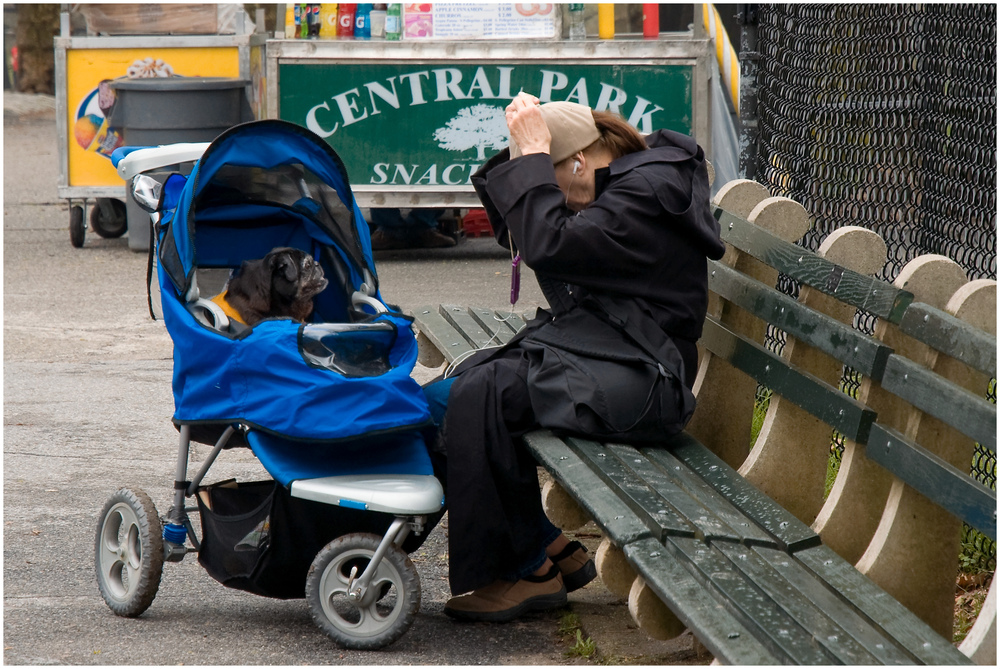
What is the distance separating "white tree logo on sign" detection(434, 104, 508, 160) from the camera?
879 cm

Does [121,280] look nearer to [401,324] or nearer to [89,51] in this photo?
[89,51]

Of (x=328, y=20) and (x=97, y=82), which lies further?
(x=97, y=82)

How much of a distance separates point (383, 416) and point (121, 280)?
5.97m

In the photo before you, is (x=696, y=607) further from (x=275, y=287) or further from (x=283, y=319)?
(x=275, y=287)

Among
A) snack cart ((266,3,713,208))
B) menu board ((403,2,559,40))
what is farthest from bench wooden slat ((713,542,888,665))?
menu board ((403,2,559,40))

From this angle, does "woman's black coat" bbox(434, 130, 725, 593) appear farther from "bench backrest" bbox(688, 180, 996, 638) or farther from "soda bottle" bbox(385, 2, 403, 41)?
"soda bottle" bbox(385, 2, 403, 41)

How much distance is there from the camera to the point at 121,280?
28.4ft

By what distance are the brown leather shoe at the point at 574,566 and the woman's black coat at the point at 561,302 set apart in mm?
342

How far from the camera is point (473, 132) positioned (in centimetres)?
880

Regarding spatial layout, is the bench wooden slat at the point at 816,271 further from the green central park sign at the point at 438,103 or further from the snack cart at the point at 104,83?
the snack cart at the point at 104,83

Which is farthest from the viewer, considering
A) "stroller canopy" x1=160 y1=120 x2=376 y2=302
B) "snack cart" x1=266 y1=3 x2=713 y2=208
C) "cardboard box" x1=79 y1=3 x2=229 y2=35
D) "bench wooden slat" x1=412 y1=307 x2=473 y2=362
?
"cardboard box" x1=79 y1=3 x2=229 y2=35

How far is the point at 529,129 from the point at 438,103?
18.1ft

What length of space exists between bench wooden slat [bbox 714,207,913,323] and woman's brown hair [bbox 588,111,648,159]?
0.50 m

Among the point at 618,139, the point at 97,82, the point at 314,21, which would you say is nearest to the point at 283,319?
the point at 618,139
